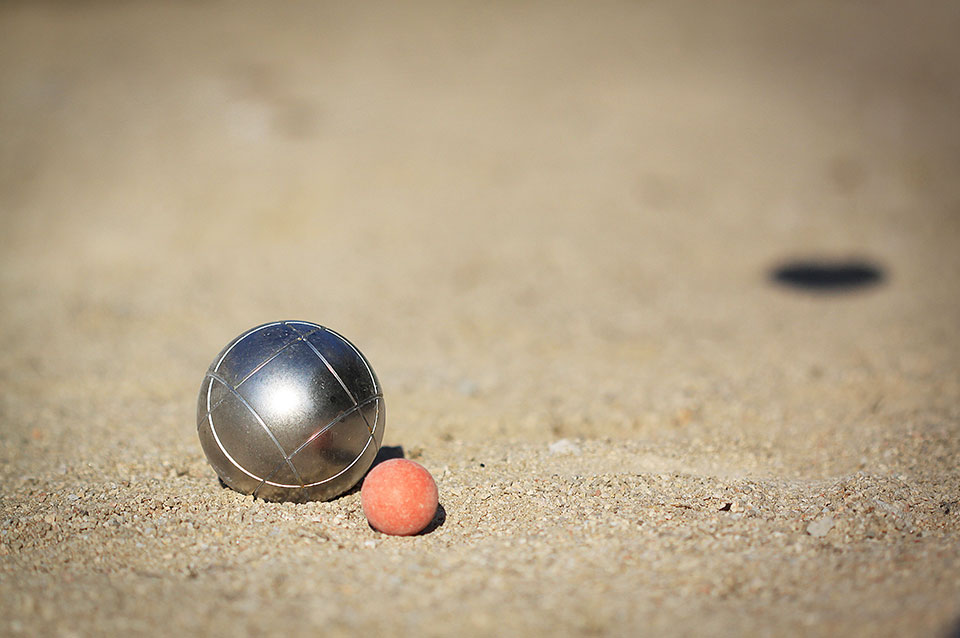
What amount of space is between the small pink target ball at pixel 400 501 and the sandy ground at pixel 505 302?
0.39ft

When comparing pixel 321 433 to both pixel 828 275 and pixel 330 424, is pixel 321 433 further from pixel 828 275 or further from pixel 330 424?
pixel 828 275

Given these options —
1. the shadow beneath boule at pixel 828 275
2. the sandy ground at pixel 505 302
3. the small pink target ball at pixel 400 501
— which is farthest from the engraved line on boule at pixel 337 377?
the shadow beneath boule at pixel 828 275

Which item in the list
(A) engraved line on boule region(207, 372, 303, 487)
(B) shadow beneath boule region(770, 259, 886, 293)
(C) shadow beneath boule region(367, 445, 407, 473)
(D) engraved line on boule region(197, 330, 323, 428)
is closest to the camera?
(A) engraved line on boule region(207, 372, 303, 487)

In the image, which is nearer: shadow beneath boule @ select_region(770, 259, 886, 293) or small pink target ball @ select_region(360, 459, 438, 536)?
small pink target ball @ select_region(360, 459, 438, 536)

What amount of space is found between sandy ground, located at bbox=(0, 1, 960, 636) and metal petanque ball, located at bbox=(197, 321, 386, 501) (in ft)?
0.93

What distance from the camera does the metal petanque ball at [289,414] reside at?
5027 mm

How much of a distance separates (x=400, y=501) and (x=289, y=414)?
0.92m

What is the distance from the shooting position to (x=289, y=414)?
16.4ft

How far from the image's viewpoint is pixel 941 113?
16.3 m

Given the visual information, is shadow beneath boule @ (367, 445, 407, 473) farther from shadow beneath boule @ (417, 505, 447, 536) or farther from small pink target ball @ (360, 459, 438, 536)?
small pink target ball @ (360, 459, 438, 536)

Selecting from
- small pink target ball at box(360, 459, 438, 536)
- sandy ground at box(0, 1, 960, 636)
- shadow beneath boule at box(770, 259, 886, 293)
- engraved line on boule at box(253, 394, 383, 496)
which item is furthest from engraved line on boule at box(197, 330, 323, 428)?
shadow beneath boule at box(770, 259, 886, 293)

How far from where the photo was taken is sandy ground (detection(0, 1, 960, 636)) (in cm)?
447

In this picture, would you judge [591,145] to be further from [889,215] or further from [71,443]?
[71,443]

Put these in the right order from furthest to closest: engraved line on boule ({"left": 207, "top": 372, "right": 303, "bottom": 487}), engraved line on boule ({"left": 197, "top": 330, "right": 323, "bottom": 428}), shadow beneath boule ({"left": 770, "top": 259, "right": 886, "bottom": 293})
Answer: shadow beneath boule ({"left": 770, "top": 259, "right": 886, "bottom": 293})
engraved line on boule ({"left": 197, "top": 330, "right": 323, "bottom": 428})
engraved line on boule ({"left": 207, "top": 372, "right": 303, "bottom": 487})
